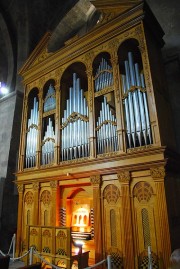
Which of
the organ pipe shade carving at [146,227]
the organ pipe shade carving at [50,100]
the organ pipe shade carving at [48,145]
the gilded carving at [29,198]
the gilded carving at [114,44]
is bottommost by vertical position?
the organ pipe shade carving at [146,227]

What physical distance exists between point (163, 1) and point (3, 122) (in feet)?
29.9

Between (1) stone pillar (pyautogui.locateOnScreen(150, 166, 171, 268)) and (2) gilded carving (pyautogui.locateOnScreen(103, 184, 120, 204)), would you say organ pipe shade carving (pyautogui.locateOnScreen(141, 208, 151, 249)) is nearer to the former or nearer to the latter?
(1) stone pillar (pyautogui.locateOnScreen(150, 166, 171, 268))

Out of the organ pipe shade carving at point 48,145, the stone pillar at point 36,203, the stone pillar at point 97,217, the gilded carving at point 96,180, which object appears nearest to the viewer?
the stone pillar at point 97,217

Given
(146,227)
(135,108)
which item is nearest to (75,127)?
(135,108)

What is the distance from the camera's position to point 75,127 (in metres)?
7.52

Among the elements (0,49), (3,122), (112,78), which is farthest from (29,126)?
(0,49)

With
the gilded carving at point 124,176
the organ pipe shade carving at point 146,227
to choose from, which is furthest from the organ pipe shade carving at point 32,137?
the organ pipe shade carving at point 146,227

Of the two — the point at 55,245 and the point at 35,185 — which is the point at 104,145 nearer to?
the point at 55,245

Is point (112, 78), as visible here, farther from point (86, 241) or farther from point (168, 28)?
point (86, 241)

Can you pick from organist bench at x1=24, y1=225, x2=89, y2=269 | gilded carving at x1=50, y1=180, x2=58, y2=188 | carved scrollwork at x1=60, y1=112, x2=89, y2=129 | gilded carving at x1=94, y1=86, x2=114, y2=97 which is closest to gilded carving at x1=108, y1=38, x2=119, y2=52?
gilded carving at x1=94, y1=86, x2=114, y2=97

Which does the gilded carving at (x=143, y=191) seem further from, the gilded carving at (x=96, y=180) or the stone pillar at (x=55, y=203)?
the stone pillar at (x=55, y=203)

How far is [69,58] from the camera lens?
8.51m

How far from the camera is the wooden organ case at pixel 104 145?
5461 mm

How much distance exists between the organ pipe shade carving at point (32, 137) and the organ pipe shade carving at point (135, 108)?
402 centimetres
